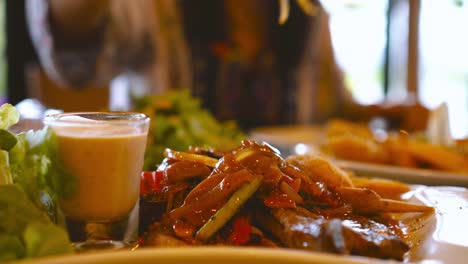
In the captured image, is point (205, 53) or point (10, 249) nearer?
point (10, 249)

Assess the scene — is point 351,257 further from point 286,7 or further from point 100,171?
point 286,7

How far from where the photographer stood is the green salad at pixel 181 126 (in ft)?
7.09

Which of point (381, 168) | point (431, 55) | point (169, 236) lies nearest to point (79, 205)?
point (169, 236)

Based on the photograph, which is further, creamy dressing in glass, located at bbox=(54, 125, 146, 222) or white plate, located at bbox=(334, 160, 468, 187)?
white plate, located at bbox=(334, 160, 468, 187)

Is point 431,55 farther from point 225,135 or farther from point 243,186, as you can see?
point 243,186

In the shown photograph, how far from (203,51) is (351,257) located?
10.4 ft

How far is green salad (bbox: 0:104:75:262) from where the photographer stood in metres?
0.73

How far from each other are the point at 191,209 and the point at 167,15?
8.99 ft

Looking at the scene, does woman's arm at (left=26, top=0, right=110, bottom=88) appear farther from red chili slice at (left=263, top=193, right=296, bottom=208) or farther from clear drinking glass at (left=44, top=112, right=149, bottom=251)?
red chili slice at (left=263, top=193, right=296, bottom=208)

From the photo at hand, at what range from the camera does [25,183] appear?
817mm

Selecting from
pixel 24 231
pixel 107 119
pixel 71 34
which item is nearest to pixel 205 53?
pixel 71 34

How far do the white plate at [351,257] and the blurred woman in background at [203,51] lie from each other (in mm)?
1926

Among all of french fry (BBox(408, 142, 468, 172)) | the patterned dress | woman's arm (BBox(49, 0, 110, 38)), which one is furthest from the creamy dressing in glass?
the patterned dress

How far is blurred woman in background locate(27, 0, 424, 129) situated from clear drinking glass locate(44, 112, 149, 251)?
2033 mm
